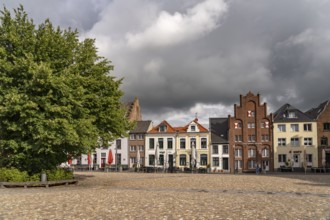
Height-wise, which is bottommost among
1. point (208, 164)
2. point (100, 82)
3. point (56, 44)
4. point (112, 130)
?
point (208, 164)

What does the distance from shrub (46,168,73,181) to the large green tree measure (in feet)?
1.86

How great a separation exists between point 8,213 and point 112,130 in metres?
18.6

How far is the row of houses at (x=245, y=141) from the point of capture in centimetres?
7150

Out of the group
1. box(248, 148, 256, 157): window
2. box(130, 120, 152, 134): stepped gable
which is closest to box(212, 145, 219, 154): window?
box(248, 148, 256, 157): window

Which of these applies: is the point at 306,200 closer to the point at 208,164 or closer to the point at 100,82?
the point at 100,82

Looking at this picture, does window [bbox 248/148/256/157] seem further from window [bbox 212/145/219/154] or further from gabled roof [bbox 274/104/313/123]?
gabled roof [bbox 274/104/313/123]

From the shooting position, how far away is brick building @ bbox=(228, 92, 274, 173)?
236 ft

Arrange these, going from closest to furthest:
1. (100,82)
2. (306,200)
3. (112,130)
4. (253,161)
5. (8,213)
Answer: (8,213) < (306,200) < (100,82) < (112,130) < (253,161)

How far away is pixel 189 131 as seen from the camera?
76.2m

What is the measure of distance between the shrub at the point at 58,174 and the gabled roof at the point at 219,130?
48.1m

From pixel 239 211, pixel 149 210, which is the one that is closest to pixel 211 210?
pixel 239 211

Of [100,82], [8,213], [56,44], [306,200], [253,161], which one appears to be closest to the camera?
[8,213]

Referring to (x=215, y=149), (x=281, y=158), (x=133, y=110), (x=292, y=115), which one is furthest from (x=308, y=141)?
(x=133, y=110)

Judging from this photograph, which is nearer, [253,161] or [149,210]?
[149,210]
